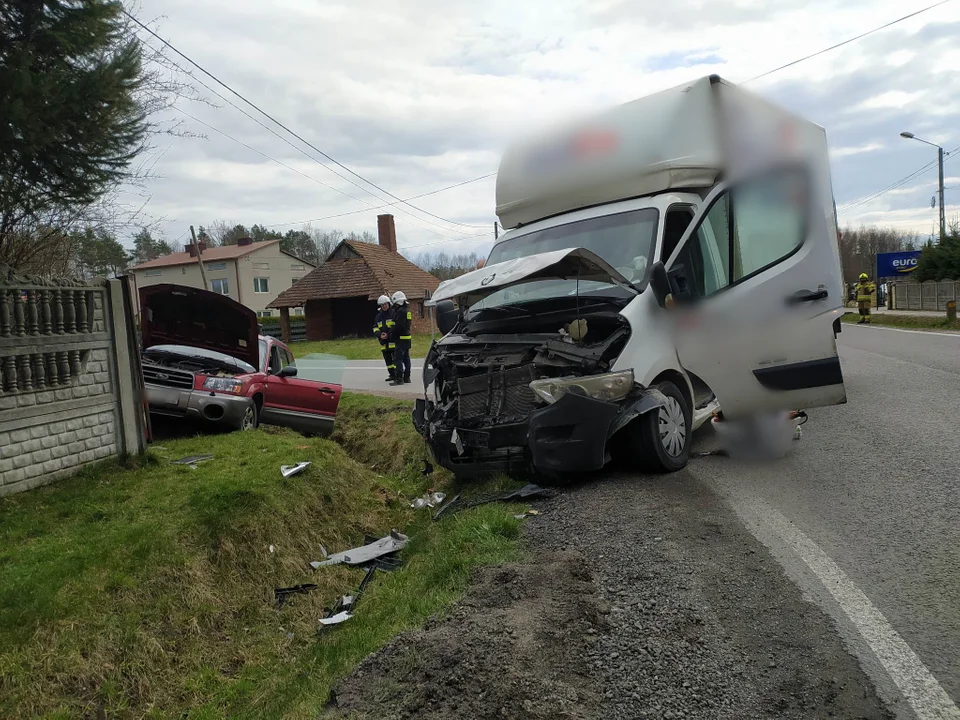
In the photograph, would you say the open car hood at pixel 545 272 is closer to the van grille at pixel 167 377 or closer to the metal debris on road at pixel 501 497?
the metal debris on road at pixel 501 497

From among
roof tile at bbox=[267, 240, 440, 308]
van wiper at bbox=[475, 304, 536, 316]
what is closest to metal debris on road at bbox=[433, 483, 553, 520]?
van wiper at bbox=[475, 304, 536, 316]

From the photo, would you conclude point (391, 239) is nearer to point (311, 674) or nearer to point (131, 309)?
point (131, 309)

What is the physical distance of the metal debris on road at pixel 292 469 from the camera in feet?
23.1

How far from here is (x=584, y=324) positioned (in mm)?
5289

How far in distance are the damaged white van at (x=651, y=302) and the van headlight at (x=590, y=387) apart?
1 cm

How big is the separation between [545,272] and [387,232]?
1397 inches

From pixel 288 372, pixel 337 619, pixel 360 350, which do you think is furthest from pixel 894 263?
pixel 337 619

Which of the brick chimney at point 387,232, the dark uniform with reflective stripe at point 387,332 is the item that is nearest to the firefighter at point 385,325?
the dark uniform with reflective stripe at point 387,332

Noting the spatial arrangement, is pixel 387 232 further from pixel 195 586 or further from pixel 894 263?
pixel 195 586

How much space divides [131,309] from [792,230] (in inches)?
254

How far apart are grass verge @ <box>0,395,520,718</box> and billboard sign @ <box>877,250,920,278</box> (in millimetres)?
41115

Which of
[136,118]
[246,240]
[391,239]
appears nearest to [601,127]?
[136,118]

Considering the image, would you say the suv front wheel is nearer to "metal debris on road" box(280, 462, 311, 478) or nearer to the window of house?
the window of house

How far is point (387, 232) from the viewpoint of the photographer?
131 ft
